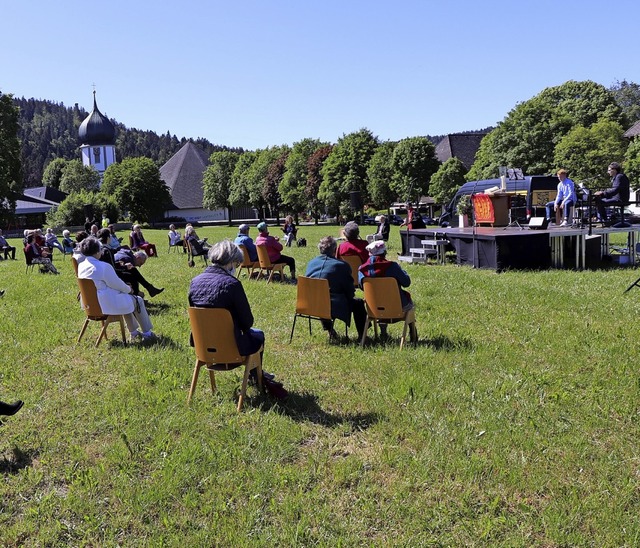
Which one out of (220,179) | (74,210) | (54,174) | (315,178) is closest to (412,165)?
(315,178)

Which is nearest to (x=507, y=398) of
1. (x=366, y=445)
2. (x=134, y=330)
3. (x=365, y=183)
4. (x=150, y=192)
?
(x=366, y=445)

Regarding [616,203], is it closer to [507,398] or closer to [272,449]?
[507,398]

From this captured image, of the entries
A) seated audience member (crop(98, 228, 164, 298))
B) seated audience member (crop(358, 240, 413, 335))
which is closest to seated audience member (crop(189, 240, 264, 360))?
seated audience member (crop(358, 240, 413, 335))

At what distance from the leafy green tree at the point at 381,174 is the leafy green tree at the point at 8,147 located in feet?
88.8

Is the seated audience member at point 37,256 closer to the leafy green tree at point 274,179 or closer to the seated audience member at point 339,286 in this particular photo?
the seated audience member at point 339,286

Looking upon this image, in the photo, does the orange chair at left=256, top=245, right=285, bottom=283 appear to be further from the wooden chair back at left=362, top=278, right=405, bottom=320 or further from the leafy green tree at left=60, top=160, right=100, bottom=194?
the leafy green tree at left=60, top=160, right=100, bottom=194

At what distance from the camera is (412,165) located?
47.8 m

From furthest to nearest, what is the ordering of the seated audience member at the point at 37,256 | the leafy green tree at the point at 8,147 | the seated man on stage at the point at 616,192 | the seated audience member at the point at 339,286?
the leafy green tree at the point at 8,147, the seated audience member at the point at 37,256, the seated man on stage at the point at 616,192, the seated audience member at the point at 339,286

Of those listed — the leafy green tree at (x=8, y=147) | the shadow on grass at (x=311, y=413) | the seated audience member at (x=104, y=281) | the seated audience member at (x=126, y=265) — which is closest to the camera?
the shadow on grass at (x=311, y=413)

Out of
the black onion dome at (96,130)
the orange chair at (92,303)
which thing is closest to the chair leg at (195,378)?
the orange chair at (92,303)

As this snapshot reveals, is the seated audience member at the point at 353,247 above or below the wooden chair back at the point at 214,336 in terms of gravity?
above

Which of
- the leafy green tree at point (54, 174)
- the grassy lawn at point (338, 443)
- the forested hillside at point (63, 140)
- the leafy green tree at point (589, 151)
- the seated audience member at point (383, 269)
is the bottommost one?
the grassy lawn at point (338, 443)

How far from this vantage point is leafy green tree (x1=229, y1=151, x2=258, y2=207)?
6344cm

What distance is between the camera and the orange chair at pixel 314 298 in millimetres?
6543
